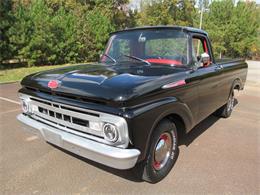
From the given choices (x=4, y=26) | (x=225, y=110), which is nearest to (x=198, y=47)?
(x=225, y=110)

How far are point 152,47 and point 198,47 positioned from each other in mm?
1013

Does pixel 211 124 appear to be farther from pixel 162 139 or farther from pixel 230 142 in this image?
pixel 162 139

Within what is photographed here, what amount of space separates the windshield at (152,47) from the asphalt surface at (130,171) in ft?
5.13

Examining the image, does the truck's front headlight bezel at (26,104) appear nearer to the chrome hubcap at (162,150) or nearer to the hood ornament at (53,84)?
the hood ornament at (53,84)

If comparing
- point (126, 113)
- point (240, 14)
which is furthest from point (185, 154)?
point (240, 14)

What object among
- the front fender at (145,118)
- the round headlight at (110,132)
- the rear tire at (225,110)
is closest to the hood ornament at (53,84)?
the round headlight at (110,132)

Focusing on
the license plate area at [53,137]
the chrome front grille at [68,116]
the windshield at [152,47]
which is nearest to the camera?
the chrome front grille at [68,116]

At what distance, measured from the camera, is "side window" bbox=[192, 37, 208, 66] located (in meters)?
3.72

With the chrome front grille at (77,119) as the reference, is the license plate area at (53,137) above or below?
below

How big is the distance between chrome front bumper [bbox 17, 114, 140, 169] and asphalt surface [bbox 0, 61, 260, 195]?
0.59m

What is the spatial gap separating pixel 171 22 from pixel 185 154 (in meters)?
28.2

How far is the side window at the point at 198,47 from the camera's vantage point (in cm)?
372

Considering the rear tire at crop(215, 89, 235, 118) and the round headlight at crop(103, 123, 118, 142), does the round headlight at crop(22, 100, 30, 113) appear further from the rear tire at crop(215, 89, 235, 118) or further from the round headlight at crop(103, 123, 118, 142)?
the rear tire at crop(215, 89, 235, 118)

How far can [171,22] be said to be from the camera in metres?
29.7
